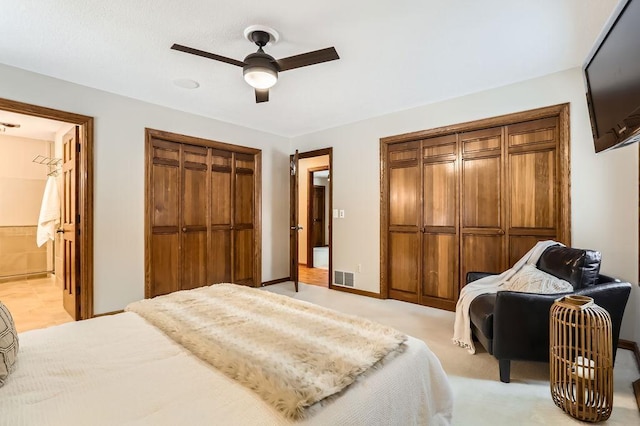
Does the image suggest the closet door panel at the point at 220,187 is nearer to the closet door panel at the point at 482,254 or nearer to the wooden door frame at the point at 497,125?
the wooden door frame at the point at 497,125

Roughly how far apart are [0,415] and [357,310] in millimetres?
3246

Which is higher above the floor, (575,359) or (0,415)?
(0,415)

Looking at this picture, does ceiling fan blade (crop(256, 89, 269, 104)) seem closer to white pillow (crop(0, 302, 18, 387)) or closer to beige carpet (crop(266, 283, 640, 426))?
white pillow (crop(0, 302, 18, 387))

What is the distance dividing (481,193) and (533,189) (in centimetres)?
50

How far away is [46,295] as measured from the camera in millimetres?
4289

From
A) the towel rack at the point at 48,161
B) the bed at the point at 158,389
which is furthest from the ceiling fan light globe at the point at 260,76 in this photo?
the towel rack at the point at 48,161

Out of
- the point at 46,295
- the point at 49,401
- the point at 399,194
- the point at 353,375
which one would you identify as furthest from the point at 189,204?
the point at 353,375

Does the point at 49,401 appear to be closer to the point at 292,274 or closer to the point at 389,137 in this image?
the point at 389,137

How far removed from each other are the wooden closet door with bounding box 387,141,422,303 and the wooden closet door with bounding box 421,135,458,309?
0.30ft

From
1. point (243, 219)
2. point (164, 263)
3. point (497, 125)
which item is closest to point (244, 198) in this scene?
point (243, 219)

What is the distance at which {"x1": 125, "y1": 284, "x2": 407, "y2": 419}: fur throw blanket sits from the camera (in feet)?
3.24

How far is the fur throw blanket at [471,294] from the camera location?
2.59 meters

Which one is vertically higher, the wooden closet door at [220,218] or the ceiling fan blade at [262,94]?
the ceiling fan blade at [262,94]

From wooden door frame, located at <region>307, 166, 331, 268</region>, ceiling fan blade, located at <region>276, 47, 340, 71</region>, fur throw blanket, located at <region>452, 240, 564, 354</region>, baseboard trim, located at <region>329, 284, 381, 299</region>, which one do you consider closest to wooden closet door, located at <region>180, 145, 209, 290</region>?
baseboard trim, located at <region>329, 284, 381, 299</region>
